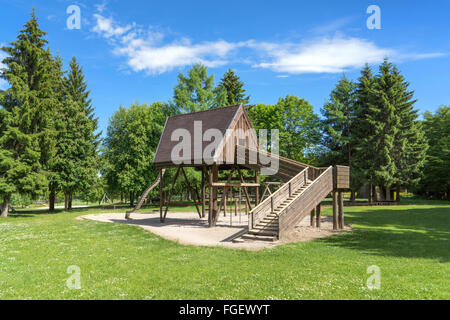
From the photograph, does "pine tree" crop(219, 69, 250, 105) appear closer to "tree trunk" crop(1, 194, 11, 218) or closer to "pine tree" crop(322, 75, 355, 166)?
"pine tree" crop(322, 75, 355, 166)

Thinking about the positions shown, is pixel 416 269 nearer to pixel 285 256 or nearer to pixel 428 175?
pixel 285 256

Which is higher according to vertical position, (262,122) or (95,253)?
(262,122)

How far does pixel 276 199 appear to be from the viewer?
17.0 m

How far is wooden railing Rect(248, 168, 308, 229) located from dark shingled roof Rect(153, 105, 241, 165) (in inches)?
230

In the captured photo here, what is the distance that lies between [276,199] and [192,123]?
9.60 m

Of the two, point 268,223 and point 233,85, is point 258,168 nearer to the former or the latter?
point 268,223

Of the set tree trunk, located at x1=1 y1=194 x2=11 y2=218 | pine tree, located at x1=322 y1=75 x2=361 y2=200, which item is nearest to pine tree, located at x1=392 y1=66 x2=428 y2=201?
pine tree, located at x1=322 y1=75 x2=361 y2=200

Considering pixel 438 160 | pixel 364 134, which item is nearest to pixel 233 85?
pixel 364 134

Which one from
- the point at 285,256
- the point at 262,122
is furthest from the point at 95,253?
the point at 262,122

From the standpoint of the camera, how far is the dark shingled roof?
834 inches

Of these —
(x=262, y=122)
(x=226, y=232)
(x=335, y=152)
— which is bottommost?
(x=226, y=232)

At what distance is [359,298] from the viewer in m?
6.79

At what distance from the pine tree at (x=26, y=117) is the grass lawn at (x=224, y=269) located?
55.6 ft
